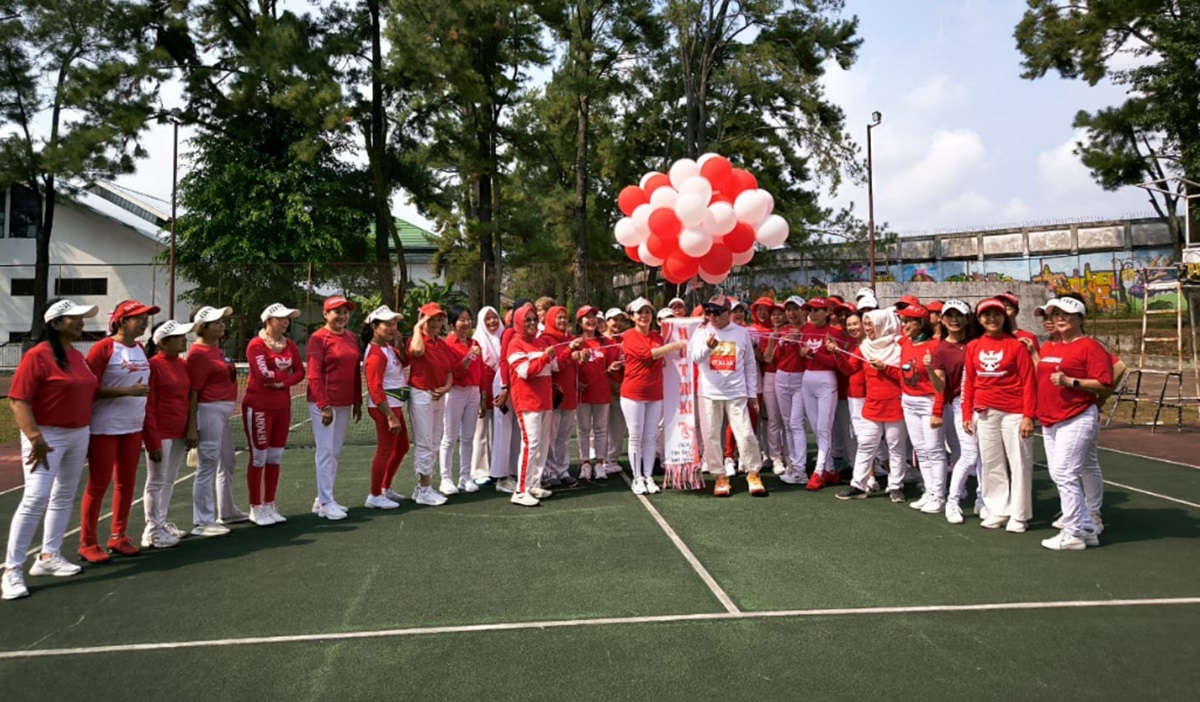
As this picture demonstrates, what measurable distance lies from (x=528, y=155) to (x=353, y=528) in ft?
60.8

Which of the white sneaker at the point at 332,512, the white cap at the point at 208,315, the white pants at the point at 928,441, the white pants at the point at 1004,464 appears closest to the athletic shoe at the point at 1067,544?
the white pants at the point at 1004,464

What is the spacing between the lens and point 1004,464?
A: 612cm

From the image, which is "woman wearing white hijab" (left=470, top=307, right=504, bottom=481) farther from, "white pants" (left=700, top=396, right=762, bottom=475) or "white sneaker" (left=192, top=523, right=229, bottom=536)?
"white sneaker" (left=192, top=523, right=229, bottom=536)

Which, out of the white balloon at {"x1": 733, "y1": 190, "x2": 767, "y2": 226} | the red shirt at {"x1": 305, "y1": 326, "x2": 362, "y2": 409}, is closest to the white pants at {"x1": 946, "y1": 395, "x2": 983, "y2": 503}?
the white balloon at {"x1": 733, "y1": 190, "x2": 767, "y2": 226}

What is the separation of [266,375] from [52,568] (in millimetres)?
1887

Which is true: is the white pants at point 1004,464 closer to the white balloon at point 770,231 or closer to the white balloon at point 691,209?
the white balloon at point 770,231

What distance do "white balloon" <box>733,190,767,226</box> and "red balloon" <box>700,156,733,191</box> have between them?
8.0 inches

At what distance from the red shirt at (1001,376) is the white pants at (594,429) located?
3637mm

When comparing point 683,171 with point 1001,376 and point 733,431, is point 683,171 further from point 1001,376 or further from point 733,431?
point 1001,376

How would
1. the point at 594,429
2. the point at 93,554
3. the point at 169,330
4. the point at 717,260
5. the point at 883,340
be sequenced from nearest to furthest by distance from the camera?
the point at 93,554, the point at 169,330, the point at 883,340, the point at 717,260, the point at 594,429

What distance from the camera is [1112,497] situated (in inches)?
285

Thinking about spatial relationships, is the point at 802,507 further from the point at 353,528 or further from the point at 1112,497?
the point at 353,528

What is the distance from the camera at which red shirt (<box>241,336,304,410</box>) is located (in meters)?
6.16

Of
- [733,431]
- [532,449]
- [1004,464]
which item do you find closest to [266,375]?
[532,449]
